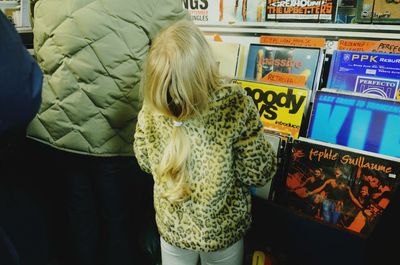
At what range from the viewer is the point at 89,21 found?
120cm

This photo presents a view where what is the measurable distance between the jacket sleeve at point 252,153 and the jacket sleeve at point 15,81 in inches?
24.1

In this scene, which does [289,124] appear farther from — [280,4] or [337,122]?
[280,4]

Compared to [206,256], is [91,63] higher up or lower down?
higher up

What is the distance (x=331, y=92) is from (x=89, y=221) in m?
1.26

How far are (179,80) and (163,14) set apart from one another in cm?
46

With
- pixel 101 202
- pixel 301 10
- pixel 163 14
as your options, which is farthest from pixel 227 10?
pixel 101 202

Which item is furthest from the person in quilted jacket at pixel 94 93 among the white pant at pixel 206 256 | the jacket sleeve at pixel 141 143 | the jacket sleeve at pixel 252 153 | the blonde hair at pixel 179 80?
the jacket sleeve at pixel 252 153

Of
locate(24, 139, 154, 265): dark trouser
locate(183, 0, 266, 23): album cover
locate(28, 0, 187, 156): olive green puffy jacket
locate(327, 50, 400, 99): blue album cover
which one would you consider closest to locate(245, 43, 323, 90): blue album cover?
locate(327, 50, 400, 99): blue album cover

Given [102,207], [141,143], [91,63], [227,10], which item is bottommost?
[102,207]

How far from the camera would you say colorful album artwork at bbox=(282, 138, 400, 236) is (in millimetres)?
1233

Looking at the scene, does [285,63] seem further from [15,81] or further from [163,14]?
[15,81]

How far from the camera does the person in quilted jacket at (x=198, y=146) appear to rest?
0.98 meters

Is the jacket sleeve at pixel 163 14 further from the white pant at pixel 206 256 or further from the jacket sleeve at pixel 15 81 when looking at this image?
the white pant at pixel 206 256

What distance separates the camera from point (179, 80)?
3.16 feet
